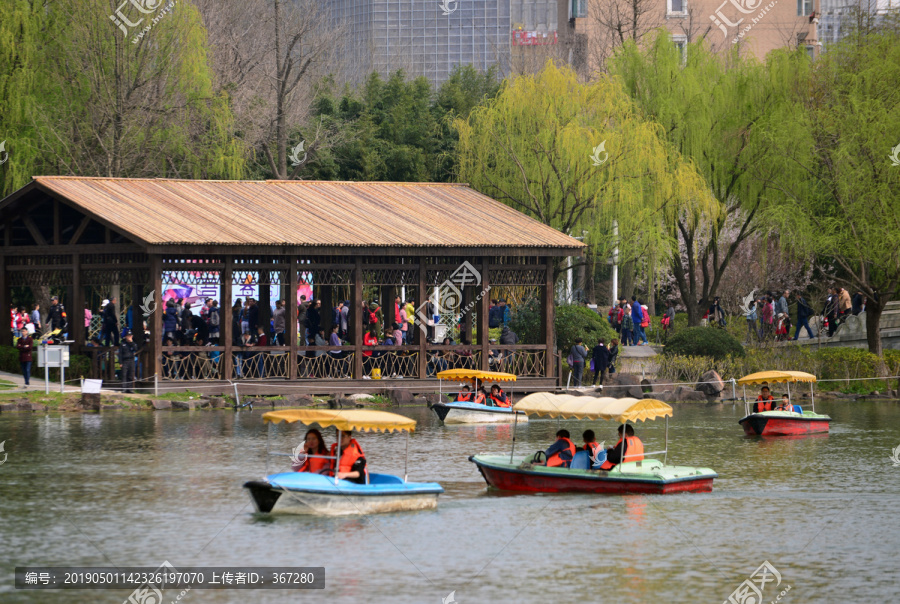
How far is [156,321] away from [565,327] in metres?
15.0

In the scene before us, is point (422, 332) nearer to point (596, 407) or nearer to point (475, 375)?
point (475, 375)

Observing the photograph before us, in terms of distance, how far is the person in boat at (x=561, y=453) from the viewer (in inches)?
928

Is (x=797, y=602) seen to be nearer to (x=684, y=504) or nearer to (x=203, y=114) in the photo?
(x=684, y=504)

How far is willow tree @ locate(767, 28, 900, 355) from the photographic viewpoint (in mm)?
43688

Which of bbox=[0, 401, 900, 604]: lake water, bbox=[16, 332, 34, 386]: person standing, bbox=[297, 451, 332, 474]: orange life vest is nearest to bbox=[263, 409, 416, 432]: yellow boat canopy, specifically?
bbox=[297, 451, 332, 474]: orange life vest

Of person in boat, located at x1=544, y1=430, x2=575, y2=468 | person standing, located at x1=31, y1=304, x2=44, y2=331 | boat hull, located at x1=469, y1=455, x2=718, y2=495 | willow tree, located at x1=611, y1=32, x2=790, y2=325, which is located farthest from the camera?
willow tree, located at x1=611, y1=32, x2=790, y2=325

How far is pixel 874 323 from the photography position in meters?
45.4

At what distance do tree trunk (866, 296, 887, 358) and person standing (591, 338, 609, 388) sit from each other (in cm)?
1019

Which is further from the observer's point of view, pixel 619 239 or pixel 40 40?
pixel 619 239

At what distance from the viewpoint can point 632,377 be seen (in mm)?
42844

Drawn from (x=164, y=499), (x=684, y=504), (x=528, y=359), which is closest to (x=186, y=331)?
(x=528, y=359)

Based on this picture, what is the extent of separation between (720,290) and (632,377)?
666 inches

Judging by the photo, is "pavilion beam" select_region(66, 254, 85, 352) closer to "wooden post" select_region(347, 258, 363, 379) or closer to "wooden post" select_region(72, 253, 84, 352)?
"wooden post" select_region(72, 253, 84, 352)

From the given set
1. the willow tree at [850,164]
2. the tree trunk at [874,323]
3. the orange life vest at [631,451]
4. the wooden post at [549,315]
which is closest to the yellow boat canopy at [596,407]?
the orange life vest at [631,451]
